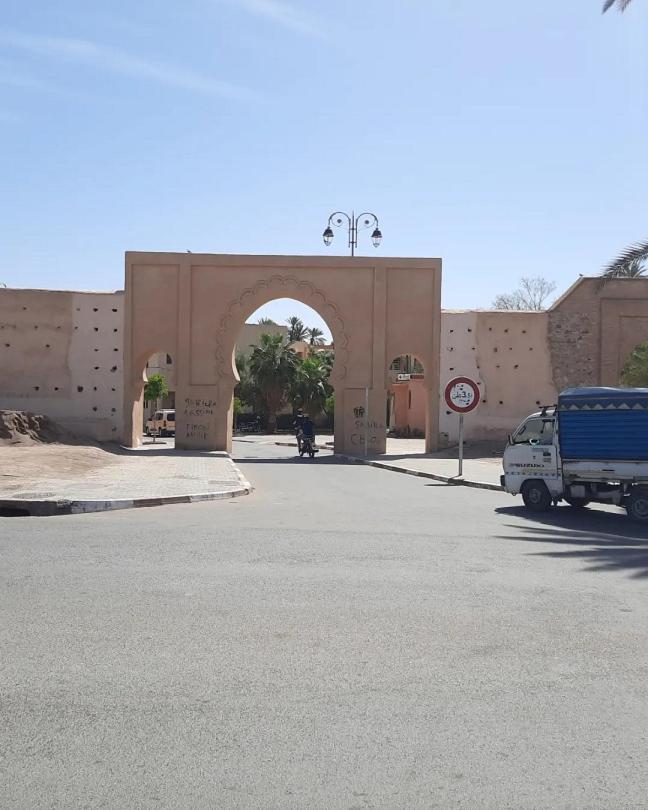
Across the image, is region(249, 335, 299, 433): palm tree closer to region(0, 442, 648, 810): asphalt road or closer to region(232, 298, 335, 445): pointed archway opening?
region(232, 298, 335, 445): pointed archway opening

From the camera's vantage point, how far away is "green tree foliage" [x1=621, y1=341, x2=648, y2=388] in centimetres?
2988

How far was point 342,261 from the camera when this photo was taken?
34.4 meters

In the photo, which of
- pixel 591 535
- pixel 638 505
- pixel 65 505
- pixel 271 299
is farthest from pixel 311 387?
pixel 591 535

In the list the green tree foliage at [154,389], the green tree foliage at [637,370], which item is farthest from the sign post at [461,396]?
the green tree foliage at [154,389]

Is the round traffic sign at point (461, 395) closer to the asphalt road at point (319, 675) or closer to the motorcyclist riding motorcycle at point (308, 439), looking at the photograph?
the motorcyclist riding motorcycle at point (308, 439)

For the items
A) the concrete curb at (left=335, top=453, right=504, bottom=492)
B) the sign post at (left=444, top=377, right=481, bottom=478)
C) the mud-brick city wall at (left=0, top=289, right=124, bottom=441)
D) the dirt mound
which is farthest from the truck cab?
the mud-brick city wall at (left=0, top=289, right=124, bottom=441)

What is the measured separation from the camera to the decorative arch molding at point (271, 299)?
112 ft

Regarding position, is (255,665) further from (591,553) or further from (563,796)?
(591,553)

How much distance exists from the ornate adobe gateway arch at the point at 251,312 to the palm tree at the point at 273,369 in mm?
27656

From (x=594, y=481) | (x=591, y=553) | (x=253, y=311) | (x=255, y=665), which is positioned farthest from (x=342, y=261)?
(x=255, y=665)

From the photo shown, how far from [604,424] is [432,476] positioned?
8.88 m

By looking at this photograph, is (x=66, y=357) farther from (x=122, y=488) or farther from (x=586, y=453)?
(x=586, y=453)

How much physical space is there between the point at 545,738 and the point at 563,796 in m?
0.58

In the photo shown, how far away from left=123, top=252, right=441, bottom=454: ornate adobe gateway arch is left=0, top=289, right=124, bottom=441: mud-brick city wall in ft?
1.94
